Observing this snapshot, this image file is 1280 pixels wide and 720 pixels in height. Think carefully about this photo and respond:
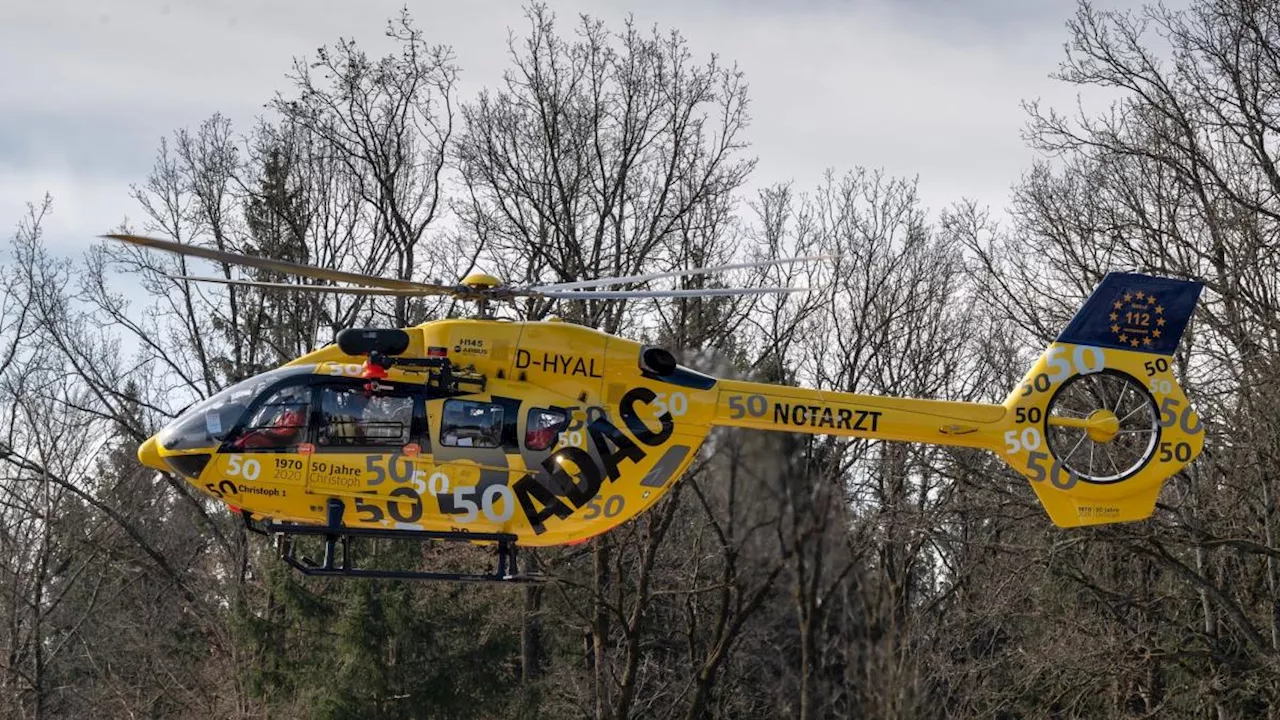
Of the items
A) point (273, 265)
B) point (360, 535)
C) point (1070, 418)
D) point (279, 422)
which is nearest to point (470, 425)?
point (360, 535)

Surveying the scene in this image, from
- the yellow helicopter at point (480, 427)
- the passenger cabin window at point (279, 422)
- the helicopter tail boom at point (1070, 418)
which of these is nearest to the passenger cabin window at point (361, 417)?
the yellow helicopter at point (480, 427)

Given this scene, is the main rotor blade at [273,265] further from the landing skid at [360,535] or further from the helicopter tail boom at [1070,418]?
the helicopter tail boom at [1070,418]

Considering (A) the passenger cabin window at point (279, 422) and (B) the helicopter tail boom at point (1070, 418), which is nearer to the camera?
(B) the helicopter tail boom at point (1070, 418)

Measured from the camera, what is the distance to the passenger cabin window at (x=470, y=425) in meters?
13.2

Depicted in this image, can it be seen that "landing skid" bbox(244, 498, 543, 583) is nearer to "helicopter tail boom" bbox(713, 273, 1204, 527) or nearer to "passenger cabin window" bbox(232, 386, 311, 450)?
"passenger cabin window" bbox(232, 386, 311, 450)

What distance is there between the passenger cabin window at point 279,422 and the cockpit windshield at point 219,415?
0.46 ft

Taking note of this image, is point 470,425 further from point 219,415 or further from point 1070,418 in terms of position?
point 1070,418

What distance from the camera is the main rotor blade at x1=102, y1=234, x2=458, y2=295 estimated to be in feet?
38.2

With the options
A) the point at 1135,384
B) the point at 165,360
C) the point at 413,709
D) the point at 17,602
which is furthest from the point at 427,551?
the point at 1135,384

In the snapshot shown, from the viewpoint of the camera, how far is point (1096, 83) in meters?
22.9

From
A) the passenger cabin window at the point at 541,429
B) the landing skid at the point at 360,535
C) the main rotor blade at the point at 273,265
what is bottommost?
the landing skid at the point at 360,535

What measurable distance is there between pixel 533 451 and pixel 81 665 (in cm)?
3282

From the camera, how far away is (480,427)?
13266 millimetres

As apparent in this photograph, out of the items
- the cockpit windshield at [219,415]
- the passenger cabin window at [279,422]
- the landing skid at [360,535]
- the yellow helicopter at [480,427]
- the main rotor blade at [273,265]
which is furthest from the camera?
the cockpit windshield at [219,415]
